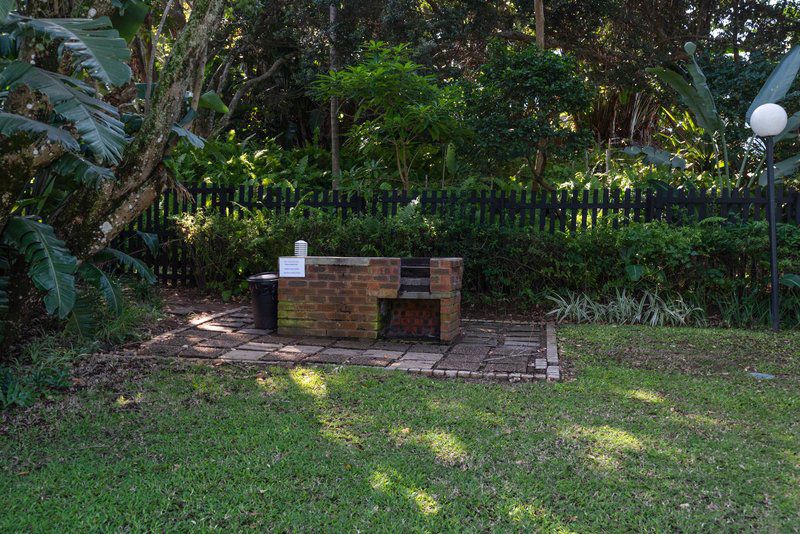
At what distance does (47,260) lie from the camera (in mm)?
5125

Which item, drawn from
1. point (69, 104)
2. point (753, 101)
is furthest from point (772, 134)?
point (69, 104)

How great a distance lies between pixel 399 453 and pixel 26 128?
3236 mm

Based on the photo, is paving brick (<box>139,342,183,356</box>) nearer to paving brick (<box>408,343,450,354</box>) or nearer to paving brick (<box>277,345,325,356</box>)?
paving brick (<box>277,345,325,356</box>)

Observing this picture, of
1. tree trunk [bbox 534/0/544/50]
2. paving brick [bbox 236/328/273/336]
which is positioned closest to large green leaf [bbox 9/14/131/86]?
paving brick [bbox 236/328/273/336]

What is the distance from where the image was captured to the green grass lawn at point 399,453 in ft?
10.2

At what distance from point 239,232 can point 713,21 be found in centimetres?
1065

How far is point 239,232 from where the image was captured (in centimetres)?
920

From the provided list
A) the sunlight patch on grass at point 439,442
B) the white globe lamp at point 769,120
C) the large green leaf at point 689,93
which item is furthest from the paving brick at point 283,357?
the large green leaf at point 689,93

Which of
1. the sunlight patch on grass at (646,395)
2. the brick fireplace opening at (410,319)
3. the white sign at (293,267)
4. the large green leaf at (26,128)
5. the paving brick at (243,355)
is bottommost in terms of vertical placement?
the sunlight patch on grass at (646,395)

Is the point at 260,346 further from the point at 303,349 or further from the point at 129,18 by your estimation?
the point at 129,18

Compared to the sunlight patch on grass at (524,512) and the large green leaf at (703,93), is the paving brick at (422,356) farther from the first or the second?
the large green leaf at (703,93)

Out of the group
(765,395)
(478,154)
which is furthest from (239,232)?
(765,395)

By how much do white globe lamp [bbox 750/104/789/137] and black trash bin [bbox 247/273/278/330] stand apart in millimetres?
6074

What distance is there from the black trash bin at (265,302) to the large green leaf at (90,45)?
11.7 ft
